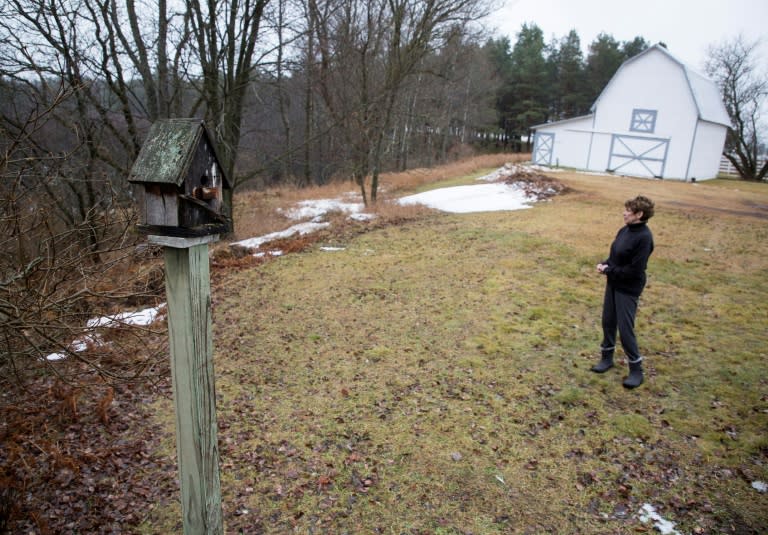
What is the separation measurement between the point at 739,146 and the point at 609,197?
67.0ft

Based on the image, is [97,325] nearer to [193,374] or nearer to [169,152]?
[193,374]

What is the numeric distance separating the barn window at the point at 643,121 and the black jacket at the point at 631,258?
22.0m

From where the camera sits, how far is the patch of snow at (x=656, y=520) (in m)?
3.20

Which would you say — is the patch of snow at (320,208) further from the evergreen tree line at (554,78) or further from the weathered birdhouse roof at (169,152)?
the evergreen tree line at (554,78)

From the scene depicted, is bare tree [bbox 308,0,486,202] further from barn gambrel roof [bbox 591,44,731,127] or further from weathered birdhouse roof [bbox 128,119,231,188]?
weathered birdhouse roof [bbox 128,119,231,188]

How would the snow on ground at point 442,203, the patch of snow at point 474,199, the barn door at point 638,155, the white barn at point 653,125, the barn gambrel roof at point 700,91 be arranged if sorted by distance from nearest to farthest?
1. the snow on ground at point 442,203
2. the patch of snow at point 474,199
3. the barn gambrel roof at point 700,91
4. the white barn at point 653,125
5. the barn door at point 638,155

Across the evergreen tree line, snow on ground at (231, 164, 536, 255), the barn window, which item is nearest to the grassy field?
snow on ground at (231, 164, 536, 255)

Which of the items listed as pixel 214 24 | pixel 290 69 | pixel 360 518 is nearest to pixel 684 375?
pixel 360 518

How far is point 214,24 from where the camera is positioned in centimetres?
1045

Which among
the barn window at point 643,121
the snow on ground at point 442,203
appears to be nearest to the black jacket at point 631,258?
the snow on ground at point 442,203

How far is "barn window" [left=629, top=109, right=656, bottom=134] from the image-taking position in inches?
905

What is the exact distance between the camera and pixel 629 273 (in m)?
4.59

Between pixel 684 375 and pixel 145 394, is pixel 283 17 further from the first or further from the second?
pixel 684 375

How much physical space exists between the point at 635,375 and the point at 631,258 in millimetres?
1247
